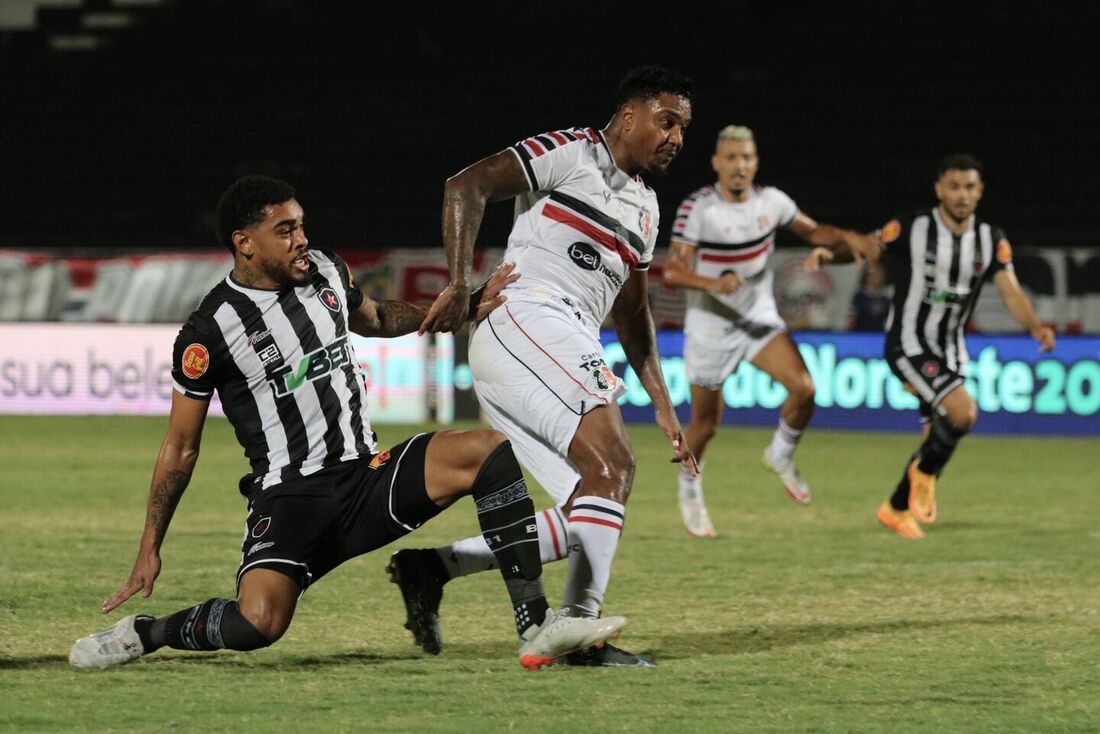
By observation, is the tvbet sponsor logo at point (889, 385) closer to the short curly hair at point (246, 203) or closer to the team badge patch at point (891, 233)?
the team badge patch at point (891, 233)

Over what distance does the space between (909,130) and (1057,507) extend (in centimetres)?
1249

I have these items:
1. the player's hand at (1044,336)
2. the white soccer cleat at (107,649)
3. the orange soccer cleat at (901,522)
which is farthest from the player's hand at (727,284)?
the white soccer cleat at (107,649)

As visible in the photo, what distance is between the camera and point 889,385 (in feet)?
54.0

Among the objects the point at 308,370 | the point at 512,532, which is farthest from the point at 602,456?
the point at 308,370

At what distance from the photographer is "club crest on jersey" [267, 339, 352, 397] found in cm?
523

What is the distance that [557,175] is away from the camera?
5.61m

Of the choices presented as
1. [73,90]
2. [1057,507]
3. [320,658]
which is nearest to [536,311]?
[320,658]

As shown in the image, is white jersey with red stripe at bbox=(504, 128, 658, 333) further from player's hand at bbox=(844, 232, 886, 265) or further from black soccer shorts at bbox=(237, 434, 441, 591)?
player's hand at bbox=(844, 232, 886, 265)

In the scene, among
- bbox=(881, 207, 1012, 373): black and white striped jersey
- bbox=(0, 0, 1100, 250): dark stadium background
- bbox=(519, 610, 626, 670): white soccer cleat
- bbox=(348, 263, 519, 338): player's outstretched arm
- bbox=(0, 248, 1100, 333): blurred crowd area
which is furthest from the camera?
bbox=(0, 0, 1100, 250): dark stadium background

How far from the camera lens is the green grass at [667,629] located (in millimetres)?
4559

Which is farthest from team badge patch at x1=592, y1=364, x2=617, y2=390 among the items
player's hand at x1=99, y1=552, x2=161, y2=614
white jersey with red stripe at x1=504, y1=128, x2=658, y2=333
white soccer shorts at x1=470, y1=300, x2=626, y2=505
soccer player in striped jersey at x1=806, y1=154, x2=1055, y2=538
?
soccer player in striped jersey at x1=806, y1=154, x2=1055, y2=538

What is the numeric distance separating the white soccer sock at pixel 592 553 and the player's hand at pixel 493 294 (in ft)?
2.42

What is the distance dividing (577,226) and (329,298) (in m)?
0.88

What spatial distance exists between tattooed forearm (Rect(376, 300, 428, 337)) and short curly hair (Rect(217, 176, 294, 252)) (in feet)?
1.83
